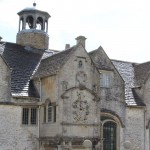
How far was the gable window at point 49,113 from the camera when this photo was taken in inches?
1294

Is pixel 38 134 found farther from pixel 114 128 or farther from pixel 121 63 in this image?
pixel 121 63

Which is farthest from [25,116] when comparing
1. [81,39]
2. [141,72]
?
[141,72]

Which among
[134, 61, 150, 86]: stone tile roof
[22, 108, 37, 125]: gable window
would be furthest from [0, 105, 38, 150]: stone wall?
[134, 61, 150, 86]: stone tile roof

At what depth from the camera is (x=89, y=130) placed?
33.8 m

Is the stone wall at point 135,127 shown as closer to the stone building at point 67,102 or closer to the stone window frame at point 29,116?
the stone building at point 67,102

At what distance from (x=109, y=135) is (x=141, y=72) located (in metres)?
8.38

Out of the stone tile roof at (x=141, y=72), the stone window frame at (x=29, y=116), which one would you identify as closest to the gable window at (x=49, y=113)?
the stone window frame at (x=29, y=116)

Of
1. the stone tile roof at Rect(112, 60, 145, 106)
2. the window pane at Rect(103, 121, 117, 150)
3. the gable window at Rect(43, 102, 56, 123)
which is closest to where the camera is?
the gable window at Rect(43, 102, 56, 123)

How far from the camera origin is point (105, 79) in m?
38.1

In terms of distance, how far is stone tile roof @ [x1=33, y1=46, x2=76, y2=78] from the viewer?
33469 mm

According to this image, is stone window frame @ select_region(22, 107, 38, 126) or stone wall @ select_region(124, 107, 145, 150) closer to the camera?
stone window frame @ select_region(22, 107, 38, 126)

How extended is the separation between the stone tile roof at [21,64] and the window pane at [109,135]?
7626 mm

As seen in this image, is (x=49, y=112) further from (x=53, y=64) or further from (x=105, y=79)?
(x=105, y=79)

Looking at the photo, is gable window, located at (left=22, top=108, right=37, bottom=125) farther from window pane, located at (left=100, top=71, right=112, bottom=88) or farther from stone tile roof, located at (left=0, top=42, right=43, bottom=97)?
window pane, located at (left=100, top=71, right=112, bottom=88)
